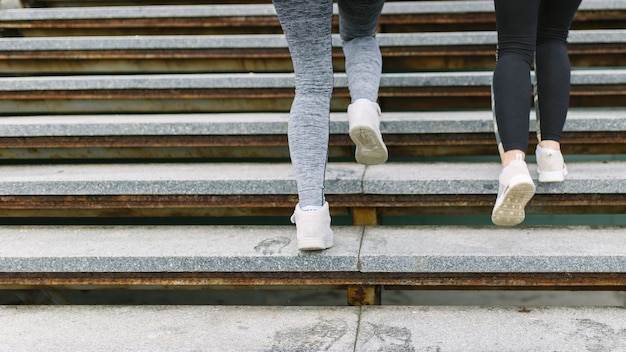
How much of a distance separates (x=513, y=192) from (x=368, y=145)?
0.47m

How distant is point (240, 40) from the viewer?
109 inches

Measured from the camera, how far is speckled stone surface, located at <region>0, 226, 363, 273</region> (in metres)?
1.71

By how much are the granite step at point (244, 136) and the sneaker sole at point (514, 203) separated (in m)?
0.67

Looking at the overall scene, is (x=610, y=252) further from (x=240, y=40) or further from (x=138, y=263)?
(x=240, y=40)

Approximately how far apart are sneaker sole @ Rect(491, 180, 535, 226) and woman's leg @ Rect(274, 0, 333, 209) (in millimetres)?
545

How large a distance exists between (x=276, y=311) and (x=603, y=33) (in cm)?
215

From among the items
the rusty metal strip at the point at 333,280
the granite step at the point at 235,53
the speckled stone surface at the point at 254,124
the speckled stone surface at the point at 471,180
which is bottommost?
the rusty metal strip at the point at 333,280

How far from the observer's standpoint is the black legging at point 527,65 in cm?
156

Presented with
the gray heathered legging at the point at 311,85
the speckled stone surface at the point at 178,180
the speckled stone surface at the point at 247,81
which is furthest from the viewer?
the speckled stone surface at the point at 247,81

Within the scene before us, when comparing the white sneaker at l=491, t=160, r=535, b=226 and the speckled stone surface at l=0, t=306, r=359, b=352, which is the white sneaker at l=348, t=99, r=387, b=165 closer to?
the white sneaker at l=491, t=160, r=535, b=226

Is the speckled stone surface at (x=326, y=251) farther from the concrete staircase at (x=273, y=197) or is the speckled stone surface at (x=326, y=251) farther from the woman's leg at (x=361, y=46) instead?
the woman's leg at (x=361, y=46)

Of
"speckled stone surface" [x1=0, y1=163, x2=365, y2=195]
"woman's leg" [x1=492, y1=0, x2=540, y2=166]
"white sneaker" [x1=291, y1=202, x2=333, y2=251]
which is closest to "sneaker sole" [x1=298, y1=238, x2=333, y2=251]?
"white sneaker" [x1=291, y1=202, x2=333, y2=251]

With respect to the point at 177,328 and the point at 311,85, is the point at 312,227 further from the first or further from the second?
the point at 177,328

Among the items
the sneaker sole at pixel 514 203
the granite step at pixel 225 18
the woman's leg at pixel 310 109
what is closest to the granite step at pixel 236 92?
the granite step at pixel 225 18
